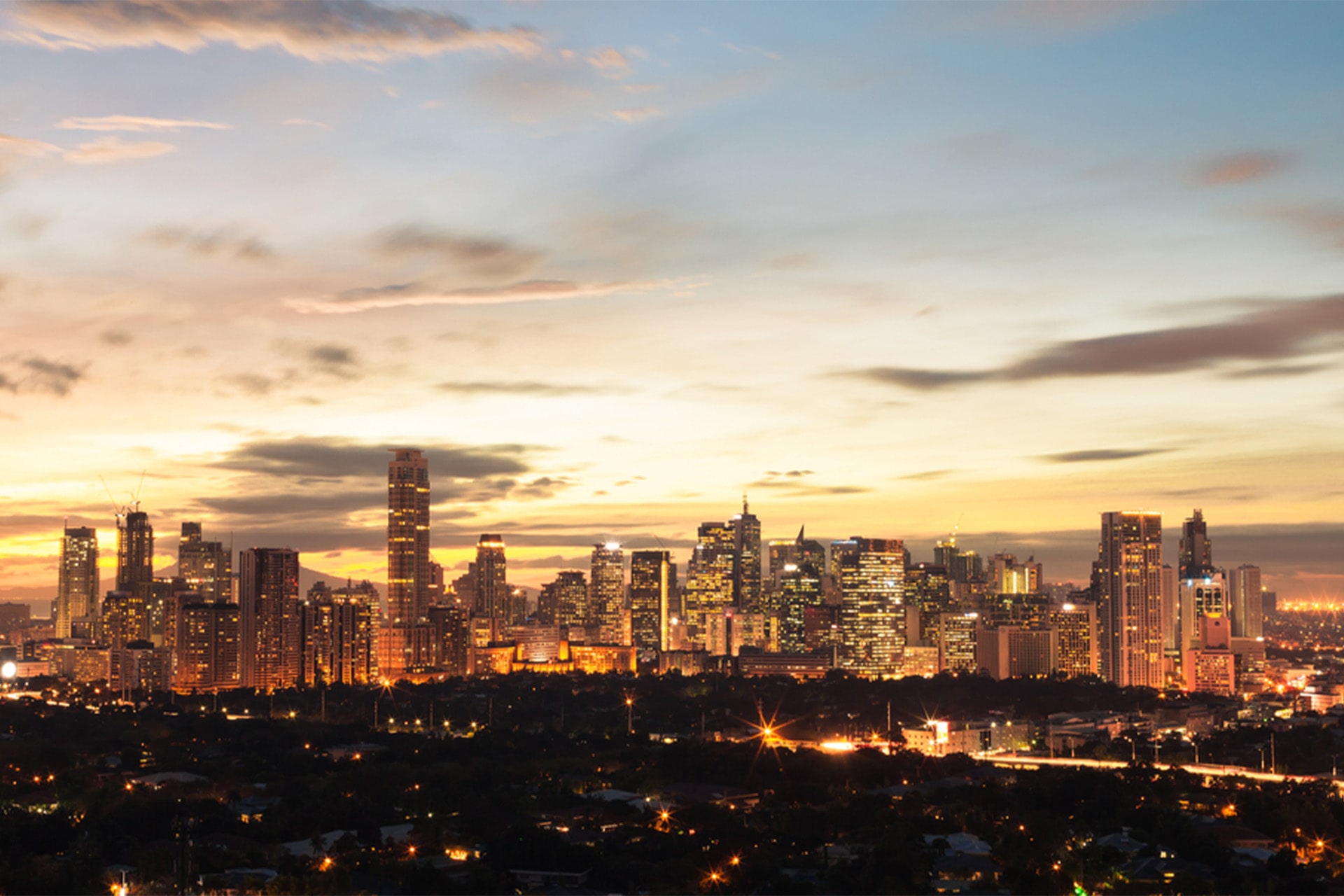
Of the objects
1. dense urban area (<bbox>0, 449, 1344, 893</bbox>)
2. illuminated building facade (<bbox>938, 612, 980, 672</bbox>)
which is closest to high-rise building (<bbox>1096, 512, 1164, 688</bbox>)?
dense urban area (<bbox>0, 449, 1344, 893</bbox>)

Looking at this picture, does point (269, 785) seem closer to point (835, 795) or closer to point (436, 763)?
point (436, 763)

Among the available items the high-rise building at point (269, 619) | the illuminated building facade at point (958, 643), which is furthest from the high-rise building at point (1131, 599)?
the high-rise building at point (269, 619)

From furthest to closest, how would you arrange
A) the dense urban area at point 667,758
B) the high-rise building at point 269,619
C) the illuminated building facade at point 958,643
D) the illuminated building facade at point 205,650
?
the illuminated building facade at point 958,643 → the high-rise building at point 269,619 → the illuminated building facade at point 205,650 → the dense urban area at point 667,758

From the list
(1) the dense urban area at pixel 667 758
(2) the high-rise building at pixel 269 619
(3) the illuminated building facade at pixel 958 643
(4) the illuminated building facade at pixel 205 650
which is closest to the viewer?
(1) the dense urban area at pixel 667 758

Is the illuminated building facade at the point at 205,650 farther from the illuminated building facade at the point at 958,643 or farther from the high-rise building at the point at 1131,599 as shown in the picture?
the high-rise building at the point at 1131,599

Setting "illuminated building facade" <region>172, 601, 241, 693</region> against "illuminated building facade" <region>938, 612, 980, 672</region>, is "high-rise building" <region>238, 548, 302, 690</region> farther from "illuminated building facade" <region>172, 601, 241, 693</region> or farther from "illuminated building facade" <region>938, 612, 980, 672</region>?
"illuminated building facade" <region>938, 612, 980, 672</region>

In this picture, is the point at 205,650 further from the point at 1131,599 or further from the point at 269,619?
the point at 1131,599
